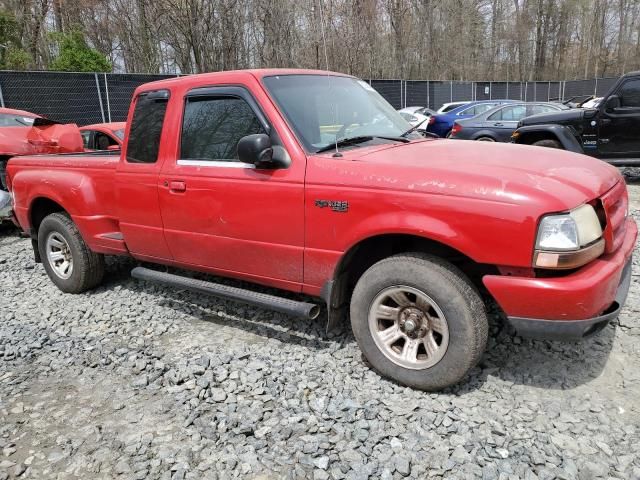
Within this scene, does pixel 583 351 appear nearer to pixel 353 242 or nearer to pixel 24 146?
pixel 353 242

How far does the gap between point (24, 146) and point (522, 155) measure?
8025 mm

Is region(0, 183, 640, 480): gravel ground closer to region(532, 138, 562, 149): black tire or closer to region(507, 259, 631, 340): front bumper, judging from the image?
region(507, 259, 631, 340): front bumper

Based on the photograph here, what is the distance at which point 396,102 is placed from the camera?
1003 inches

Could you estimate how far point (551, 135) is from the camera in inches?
385

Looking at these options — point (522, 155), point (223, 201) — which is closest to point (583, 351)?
point (522, 155)

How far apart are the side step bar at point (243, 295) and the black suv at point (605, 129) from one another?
776 centimetres

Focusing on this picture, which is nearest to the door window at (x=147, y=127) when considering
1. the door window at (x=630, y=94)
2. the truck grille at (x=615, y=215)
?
the truck grille at (x=615, y=215)

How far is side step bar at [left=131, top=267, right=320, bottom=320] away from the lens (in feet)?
11.4

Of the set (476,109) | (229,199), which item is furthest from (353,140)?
(476,109)

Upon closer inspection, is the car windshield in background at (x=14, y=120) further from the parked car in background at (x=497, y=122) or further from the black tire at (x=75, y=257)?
the parked car in background at (x=497, y=122)

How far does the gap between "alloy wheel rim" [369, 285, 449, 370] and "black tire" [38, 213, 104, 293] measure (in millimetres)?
3263

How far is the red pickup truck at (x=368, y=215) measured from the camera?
108 inches

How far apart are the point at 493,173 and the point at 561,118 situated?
821 centimetres

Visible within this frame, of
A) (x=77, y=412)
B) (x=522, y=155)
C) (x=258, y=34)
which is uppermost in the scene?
(x=258, y=34)
